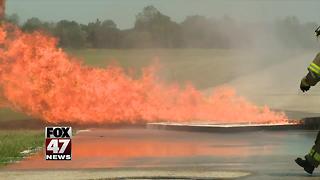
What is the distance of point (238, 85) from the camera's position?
5084 centimetres

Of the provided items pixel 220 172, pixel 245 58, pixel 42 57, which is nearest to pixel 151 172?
pixel 220 172

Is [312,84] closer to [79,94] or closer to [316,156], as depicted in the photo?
[316,156]

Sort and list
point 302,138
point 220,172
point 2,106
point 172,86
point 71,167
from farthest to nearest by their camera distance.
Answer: point 172,86 → point 2,106 → point 302,138 → point 71,167 → point 220,172

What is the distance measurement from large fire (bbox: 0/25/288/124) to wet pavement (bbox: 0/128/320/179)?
17989 millimetres

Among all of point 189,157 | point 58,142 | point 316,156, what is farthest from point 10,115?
point 316,156

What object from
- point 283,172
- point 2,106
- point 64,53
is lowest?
point 283,172

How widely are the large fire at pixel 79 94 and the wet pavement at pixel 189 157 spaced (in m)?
18.0

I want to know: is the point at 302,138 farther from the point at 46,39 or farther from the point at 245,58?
the point at 245,58

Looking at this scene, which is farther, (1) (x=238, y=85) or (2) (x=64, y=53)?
(1) (x=238, y=85)

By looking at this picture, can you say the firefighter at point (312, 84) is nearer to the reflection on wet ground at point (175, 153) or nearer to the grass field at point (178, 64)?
the reflection on wet ground at point (175, 153)

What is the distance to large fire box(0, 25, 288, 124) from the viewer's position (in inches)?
1726

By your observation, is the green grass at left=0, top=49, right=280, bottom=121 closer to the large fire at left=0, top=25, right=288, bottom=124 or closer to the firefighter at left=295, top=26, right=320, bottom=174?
the large fire at left=0, top=25, right=288, bottom=124

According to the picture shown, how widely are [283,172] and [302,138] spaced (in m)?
13.0

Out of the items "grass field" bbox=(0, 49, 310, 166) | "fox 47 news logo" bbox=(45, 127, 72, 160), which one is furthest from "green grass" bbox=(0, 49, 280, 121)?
"fox 47 news logo" bbox=(45, 127, 72, 160)
